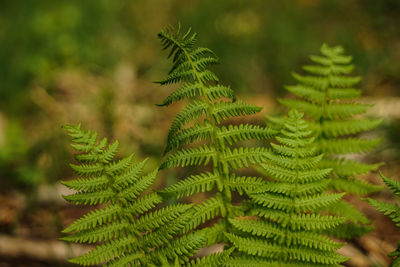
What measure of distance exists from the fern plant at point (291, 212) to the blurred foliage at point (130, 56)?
233 cm

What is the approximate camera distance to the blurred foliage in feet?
13.8

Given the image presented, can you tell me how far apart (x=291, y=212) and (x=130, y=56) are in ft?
16.1

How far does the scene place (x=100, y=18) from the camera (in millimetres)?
6598

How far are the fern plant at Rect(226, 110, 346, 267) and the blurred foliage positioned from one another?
233 cm

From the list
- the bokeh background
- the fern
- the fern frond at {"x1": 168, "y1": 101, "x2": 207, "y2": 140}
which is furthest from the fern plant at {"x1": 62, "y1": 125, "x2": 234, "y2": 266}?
the bokeh background

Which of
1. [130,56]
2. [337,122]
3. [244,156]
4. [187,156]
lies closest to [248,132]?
[244,156]

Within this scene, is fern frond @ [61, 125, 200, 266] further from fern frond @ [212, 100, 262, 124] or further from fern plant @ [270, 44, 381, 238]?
fern plant @ [270, 44, 381, 238]

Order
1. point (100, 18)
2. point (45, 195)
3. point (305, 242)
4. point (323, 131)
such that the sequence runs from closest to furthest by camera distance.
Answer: point (305, 242), point (323, 131), point (45, 195), point (100, 18)

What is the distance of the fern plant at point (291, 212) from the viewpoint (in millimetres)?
1602

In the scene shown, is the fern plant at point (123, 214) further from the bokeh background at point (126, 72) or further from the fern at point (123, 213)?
the bokeh background at point (126, 72)

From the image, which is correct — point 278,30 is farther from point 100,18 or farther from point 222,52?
point 100,18

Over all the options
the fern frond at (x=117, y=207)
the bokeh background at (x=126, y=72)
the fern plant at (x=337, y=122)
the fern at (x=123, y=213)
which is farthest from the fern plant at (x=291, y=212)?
the bokeh background at (x=126, y=72)

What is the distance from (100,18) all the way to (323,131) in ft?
18.7

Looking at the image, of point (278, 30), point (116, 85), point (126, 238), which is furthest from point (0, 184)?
point (278, 30)
